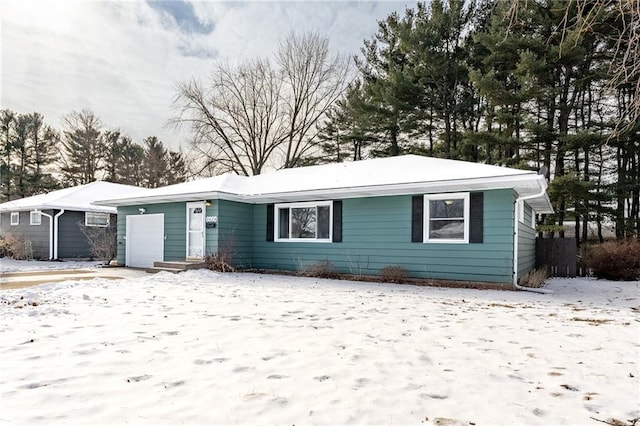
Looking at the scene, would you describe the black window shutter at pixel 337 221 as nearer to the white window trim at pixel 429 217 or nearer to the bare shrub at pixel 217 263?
the white window trim at pixel 429 217

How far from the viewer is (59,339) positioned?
386 centimetres

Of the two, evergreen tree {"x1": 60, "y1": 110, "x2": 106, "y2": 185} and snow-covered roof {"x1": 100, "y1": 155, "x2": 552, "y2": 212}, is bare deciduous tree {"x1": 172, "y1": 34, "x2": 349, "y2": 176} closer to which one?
evergreen tree {"x1": 60, "y1": 110, "x2": 106, "y2": 185}

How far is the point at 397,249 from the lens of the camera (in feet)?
31.9

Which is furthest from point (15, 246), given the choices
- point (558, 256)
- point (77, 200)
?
point (558, 256)

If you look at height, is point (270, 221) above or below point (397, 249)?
above

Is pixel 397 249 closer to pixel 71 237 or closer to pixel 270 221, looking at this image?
pixel 270 221

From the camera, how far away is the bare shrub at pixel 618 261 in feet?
36.8

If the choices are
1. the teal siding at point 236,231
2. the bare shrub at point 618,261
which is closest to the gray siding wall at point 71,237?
the teal siding at point 236,231

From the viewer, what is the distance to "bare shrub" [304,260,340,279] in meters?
10.5

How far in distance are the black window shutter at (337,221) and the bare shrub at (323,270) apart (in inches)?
27.3

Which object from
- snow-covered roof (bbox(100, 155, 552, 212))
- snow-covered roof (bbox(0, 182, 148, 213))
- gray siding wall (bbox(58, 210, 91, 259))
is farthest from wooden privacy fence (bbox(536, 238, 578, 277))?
gray siding wall (bbox(58, 210, 91, 259))

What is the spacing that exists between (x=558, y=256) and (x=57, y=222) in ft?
62.9

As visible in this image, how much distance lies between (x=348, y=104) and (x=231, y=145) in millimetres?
7841

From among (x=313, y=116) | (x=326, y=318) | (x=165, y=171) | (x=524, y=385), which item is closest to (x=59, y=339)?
(x=326, y=318)
